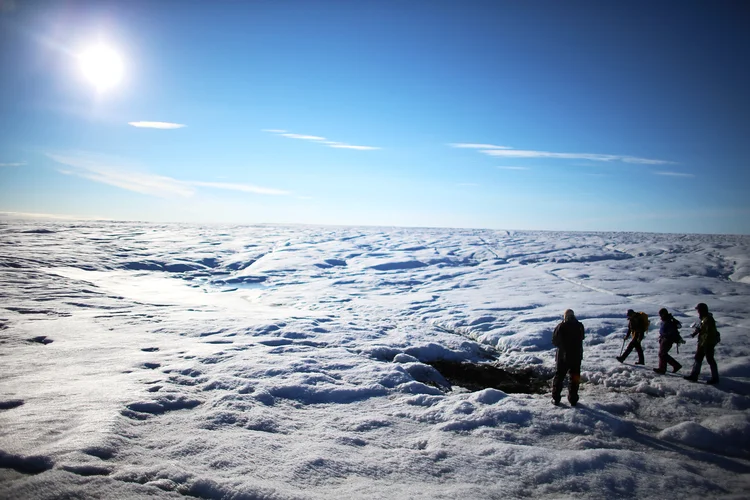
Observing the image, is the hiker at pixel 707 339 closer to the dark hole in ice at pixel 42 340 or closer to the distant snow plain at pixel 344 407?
the distant snow plain at pixel 344 407

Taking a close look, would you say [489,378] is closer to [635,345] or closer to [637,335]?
[635,345]

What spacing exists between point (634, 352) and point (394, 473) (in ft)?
34.6

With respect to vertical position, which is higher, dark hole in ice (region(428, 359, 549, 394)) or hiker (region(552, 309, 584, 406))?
hiker (region(552, 309, 584, 406))

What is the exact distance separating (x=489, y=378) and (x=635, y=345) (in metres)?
4.50

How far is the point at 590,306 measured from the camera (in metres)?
→ 17.3

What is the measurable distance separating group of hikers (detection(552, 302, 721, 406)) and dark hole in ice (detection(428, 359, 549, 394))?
1239 millimetres

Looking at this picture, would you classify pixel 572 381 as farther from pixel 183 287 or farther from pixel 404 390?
pixel 183 287

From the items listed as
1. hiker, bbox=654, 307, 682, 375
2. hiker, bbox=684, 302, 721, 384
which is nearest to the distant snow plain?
hiker, bbox=654, 307, 682, 375

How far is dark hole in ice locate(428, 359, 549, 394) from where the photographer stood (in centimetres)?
935

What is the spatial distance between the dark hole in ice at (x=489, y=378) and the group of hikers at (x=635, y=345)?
1.24m

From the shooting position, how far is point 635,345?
10273 mm

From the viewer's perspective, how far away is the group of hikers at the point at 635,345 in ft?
24.0

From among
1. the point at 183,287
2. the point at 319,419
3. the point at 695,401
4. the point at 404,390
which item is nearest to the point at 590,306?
the point at 695,401

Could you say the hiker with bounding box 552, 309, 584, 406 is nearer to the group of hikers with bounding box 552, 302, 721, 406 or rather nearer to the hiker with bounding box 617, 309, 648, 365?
the group of hikers with bounding box 552, 302, 721, 406
